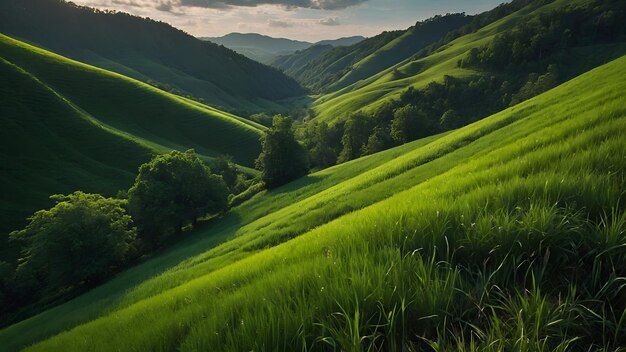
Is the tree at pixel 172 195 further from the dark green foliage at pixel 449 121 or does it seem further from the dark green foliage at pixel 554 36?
the dark green foliage at pixel 554 36

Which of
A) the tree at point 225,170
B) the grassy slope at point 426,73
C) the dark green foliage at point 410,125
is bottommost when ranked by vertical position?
the dark green foliage at point 410,125

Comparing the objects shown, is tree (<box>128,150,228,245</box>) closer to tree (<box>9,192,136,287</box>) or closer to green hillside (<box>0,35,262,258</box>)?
tree (<box>9,192,136,287</box>)

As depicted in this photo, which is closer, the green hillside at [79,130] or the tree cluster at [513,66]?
the green hillside at [79,130]

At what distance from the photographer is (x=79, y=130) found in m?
86.6

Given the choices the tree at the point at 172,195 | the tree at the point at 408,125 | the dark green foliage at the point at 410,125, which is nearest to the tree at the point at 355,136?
the tree at the point at 408,125

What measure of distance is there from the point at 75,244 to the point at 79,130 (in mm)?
57923

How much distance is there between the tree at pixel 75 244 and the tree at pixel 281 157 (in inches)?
995

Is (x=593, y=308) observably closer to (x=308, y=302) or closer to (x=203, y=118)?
(x=308, y=302)

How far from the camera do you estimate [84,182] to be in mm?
75000

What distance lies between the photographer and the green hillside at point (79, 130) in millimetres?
72375

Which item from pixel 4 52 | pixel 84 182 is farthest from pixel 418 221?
pixel 4 52

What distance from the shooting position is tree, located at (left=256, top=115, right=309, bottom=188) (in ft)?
201

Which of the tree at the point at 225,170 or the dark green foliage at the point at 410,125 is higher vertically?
the tree at the point at 225,170

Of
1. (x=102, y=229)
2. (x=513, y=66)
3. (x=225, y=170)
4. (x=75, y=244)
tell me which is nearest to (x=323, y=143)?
(x=225, y=170)
